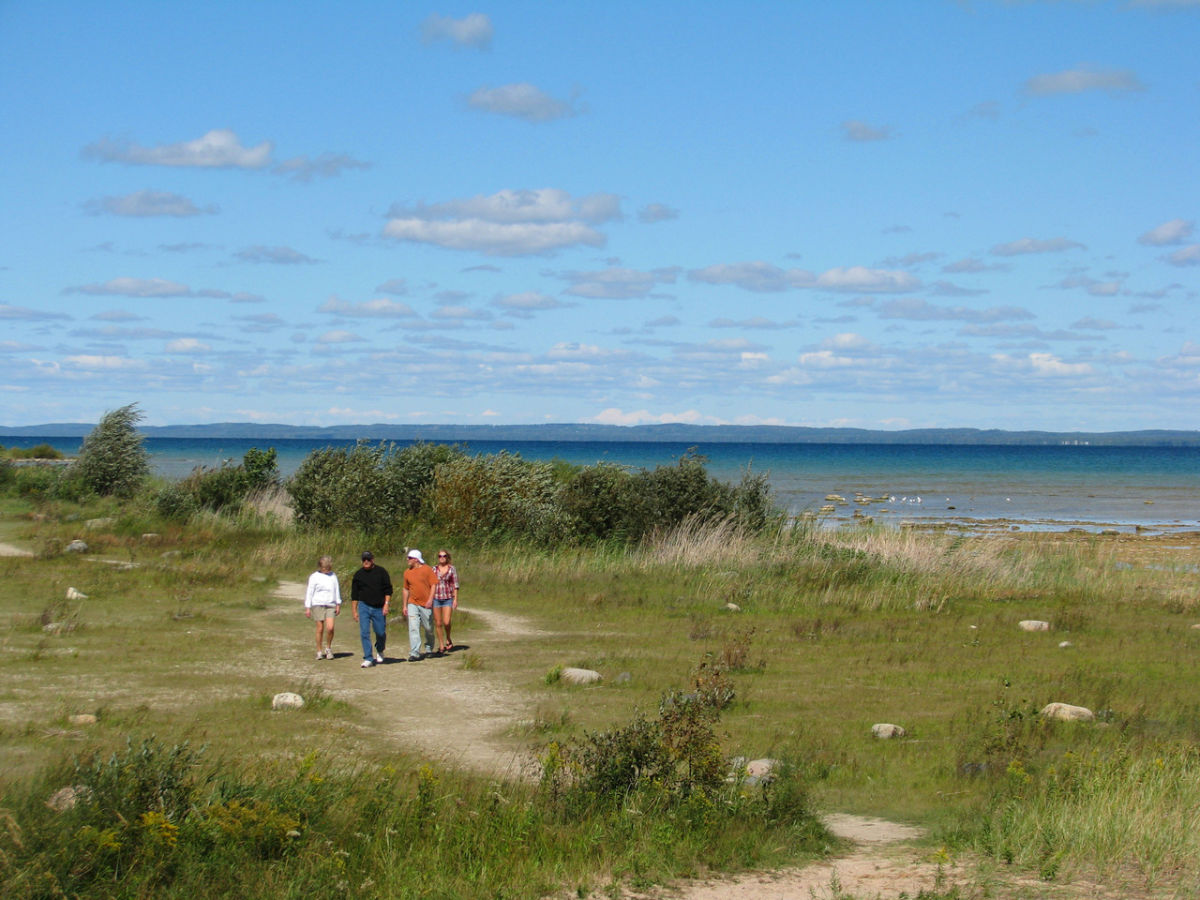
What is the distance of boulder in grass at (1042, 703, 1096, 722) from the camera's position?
472 inches

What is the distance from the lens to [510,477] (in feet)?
99.9

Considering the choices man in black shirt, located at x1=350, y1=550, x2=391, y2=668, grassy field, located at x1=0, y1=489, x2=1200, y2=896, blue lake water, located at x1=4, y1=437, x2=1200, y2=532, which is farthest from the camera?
blue lake water, located at x1=4, y1=437, x2=1200, y2=532

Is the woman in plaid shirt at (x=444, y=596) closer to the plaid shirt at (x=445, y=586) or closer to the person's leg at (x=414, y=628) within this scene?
the plaid shirt at (x=445, y=586)

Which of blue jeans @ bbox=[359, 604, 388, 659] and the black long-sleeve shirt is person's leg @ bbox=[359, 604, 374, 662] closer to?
blue jeans @ bbox=[359, 604, 388, 659]

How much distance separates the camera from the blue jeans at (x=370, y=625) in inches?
618

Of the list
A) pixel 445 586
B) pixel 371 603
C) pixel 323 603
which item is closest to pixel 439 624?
pixel 445 586

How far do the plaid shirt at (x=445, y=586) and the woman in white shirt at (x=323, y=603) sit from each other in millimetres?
1421

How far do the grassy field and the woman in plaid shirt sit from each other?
0.60 metres

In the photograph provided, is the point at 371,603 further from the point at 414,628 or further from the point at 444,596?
the point at 444,596

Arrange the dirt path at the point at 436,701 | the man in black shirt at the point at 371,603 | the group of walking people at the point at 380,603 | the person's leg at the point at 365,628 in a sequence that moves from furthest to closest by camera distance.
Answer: the group of walking people at the point at 380,603 → the man in black shirt at the point at 371,603 → the person's leg at the point at 365,628 → the dirt path at the point at 436,701

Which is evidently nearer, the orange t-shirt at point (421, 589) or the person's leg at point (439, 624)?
the orange t-shirt at point (421, 589)

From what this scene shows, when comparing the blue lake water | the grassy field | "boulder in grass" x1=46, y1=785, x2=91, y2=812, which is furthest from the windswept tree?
"boulder in grass" x1=46, y1=785, x2=91, y2=812

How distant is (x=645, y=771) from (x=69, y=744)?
5.34m

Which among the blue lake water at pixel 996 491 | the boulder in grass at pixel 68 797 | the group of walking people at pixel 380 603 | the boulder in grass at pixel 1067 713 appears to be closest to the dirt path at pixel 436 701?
the group of walking people at pixel 380 603
